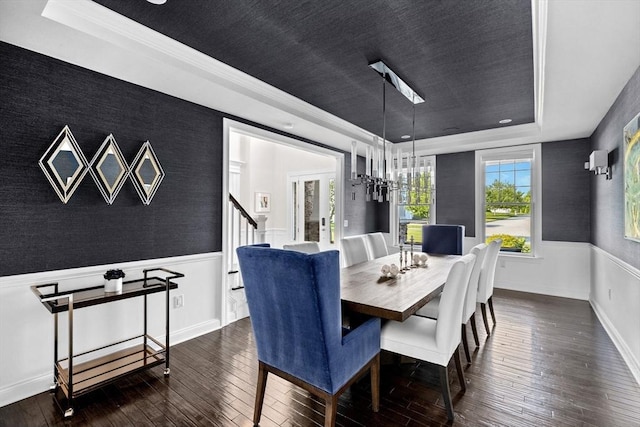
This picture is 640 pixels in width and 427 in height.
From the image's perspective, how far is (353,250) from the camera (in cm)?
380

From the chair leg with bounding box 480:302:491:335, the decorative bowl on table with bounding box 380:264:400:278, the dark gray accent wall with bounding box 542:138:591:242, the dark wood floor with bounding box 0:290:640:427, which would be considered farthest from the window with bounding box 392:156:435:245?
the dark wood floor with bounding box 0:290:640:427

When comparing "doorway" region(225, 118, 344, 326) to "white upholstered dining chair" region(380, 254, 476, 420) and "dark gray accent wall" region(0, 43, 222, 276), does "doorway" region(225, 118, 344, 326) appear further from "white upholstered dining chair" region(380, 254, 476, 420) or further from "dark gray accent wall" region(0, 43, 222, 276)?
"white upholstered dining chair" region(380, 254, 476, 420)

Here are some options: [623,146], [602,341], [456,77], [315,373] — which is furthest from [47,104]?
[602,341]

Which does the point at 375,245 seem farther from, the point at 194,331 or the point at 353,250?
the point at 194,331

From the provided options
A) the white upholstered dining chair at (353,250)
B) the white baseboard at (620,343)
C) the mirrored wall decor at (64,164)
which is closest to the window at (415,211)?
the white upholstered dining chair at (353,250)

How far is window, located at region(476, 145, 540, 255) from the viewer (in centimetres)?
530

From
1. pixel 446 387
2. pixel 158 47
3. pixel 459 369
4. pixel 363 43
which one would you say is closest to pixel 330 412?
pixel 446 387

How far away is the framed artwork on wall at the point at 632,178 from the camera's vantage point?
8.35ft

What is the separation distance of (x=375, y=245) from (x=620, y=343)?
2.59 metres

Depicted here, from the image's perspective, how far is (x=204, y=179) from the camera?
351 centimetres

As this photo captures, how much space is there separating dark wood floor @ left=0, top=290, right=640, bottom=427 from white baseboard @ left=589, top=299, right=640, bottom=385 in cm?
5

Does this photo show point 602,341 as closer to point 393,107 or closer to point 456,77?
point 456,77

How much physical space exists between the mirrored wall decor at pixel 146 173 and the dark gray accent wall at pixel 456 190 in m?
4.88

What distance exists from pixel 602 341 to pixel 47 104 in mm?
5356
